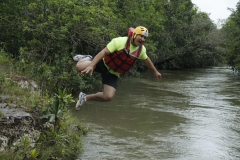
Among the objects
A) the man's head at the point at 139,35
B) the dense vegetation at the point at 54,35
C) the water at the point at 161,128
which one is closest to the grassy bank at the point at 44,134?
the water at the point at 161,128

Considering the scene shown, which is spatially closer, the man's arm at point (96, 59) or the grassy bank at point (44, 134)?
the grassy bank at point (44, 134)

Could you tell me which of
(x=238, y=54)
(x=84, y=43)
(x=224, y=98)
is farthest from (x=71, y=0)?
(x=238, y=54)

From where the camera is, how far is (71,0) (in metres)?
11.4

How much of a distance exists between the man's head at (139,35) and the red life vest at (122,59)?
0.11 metres

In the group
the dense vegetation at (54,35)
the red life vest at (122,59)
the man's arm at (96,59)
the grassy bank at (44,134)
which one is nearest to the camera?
the grassy bank at (44,134)

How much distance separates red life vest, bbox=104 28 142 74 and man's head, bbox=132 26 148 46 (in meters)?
0.11

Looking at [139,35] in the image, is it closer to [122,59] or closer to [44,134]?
[122,59]

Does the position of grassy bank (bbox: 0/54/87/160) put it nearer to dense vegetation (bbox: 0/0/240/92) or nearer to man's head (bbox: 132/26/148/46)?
man's head (bbox: 132/26/148/46)

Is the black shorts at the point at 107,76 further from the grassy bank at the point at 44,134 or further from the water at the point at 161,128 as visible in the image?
the water at the point at 161,128

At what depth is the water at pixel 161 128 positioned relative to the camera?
602cm

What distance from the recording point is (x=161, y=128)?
802 cm

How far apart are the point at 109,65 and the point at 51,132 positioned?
61.8 inches

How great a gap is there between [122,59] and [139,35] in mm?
481

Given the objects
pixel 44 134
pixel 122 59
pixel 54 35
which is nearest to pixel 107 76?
pixel 122 59
